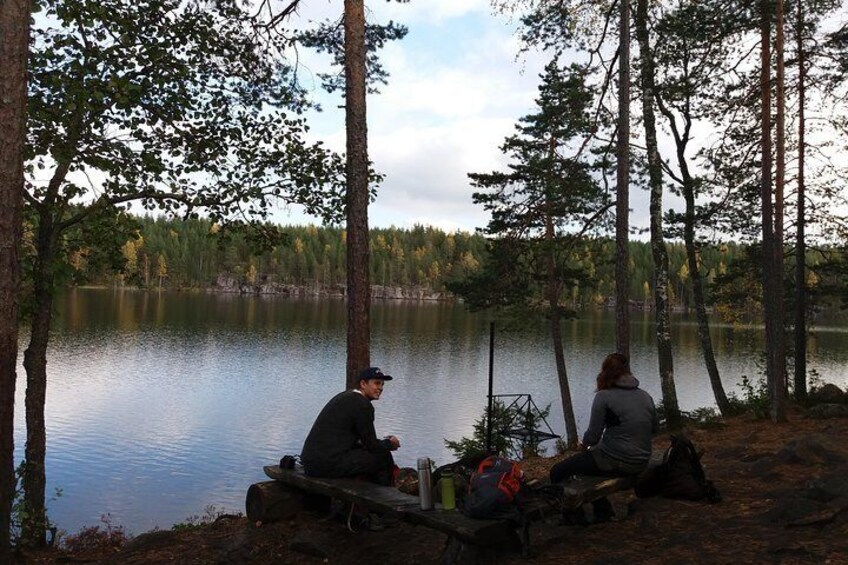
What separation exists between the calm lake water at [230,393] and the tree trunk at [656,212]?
677 cm

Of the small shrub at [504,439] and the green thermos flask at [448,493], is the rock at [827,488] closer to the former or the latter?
the green thermos flask at [448,493]

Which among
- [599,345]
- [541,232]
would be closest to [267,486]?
[541,232]

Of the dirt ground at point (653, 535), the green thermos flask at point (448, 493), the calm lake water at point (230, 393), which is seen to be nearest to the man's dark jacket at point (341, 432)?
the dirt ground at point (653, 535)

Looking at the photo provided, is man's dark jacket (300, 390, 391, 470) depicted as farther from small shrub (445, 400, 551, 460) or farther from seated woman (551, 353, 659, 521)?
small shrub (445, 400, 551, 460)

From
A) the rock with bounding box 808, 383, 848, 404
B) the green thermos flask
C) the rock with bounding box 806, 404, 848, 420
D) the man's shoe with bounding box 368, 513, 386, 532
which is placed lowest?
the rock with bounding box 808, 383, 848, 404

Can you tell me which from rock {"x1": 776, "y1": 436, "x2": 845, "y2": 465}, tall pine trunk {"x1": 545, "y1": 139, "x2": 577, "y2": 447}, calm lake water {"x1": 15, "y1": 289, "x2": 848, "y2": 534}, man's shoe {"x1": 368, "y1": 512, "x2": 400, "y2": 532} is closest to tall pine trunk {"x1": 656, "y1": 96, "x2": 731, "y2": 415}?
tall pine trunk {"x1": 545, "y1": 139, "x2": 577, "y2": 447}

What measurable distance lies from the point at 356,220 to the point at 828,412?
38.5ft

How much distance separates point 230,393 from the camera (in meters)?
32.6

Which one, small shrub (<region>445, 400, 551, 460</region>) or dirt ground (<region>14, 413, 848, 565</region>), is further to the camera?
small shrub (<region>445, 400, 551, 460</region>)

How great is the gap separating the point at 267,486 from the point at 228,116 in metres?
5.69

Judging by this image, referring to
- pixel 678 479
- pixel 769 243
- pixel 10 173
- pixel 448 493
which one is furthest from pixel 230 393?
pixel 448 493

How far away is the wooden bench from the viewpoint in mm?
5043

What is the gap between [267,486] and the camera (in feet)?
23.4

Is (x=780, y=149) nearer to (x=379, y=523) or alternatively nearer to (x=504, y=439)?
(x=504, y=439)
